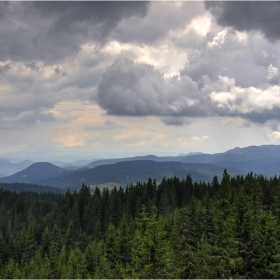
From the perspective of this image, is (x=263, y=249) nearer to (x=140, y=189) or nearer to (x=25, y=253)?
(x=25, y=253)

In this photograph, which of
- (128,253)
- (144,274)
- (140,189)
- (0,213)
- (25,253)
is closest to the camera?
(144,274)

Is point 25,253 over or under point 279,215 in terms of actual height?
under

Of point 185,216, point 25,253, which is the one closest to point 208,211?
point 185,216

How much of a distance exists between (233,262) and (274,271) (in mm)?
4967

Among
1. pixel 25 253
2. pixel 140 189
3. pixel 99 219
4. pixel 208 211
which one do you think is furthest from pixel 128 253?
pixel 140 189

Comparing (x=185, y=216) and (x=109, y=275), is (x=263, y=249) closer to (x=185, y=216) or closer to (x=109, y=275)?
A: (x=185, y=216)

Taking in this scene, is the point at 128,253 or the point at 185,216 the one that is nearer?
the point at 185,216

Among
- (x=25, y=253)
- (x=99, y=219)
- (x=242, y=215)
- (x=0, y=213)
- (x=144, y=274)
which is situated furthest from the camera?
(x=0, y=213)

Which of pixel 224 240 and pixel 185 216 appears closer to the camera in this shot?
pixel 224 240

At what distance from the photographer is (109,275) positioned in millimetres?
40281

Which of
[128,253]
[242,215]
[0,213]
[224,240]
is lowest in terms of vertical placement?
[0,213]

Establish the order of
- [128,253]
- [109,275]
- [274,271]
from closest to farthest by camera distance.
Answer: [274,271]
[109,275]
[128,253]

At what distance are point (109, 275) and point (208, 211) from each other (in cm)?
1778

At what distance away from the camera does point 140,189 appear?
133 metres
